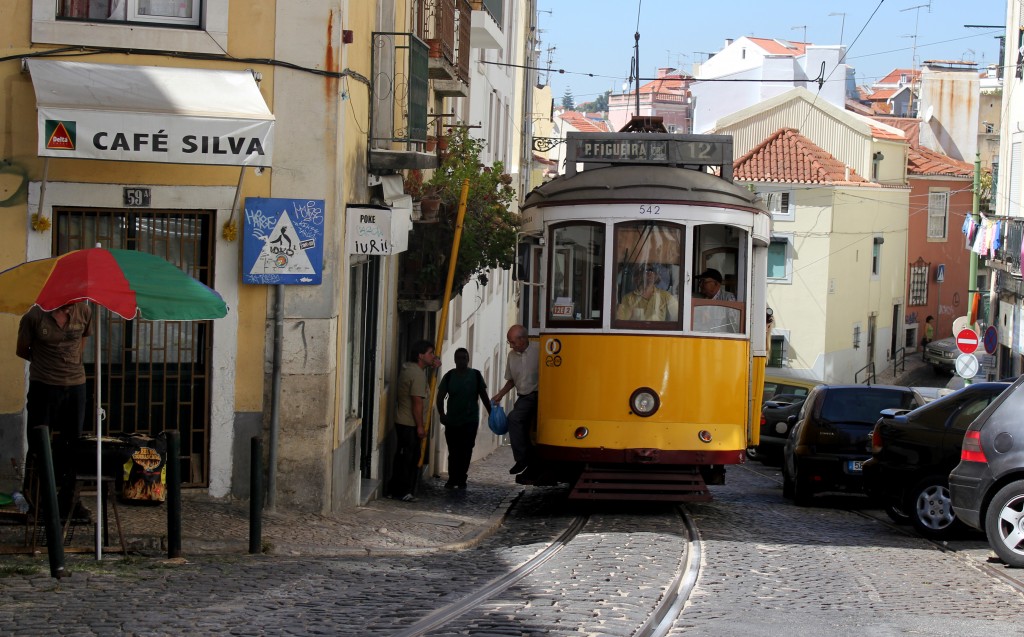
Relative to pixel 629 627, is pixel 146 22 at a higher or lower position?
higher

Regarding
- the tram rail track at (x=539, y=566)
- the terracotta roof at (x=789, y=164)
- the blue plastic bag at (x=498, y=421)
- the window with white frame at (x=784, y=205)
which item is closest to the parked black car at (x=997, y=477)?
the tram rail track at (x=539, y=566)

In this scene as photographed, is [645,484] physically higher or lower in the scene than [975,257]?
lower

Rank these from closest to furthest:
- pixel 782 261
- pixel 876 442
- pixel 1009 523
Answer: pixel 1009 523, pixel 876 442, pixel 782 261

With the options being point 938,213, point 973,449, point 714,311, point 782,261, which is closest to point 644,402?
point 714,311

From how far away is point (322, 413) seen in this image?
458 inches

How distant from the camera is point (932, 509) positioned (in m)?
12.9

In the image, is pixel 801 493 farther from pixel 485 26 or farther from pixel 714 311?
pixel 485 26

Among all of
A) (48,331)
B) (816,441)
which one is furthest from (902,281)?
(48,331)

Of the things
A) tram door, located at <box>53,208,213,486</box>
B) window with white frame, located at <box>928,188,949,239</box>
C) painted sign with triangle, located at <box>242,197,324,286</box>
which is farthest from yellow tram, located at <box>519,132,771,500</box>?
window with white frame, located at <box>928,188,949,239</box>

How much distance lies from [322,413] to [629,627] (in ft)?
15.2

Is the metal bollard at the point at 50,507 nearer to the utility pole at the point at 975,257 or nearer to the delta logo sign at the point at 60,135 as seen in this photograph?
the delta logo sign at the point at 60,135

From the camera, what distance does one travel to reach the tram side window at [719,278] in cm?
1316

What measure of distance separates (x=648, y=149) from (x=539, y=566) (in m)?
5.53

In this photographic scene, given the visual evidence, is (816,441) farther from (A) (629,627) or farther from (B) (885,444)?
(A) (629,627)
